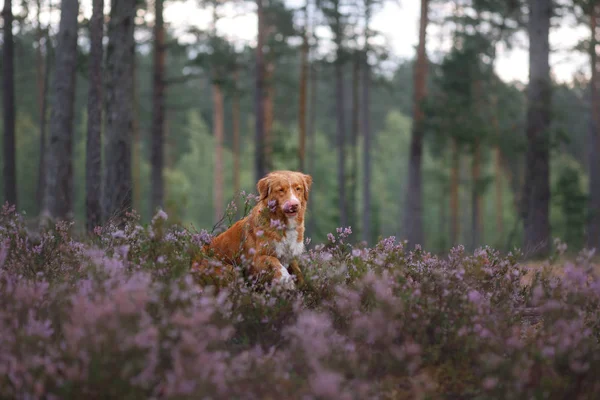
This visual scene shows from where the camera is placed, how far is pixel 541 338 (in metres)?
4.70

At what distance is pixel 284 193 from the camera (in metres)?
6.52

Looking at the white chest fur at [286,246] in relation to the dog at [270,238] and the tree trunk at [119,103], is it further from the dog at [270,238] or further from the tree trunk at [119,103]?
the tree trunk at [119,103]

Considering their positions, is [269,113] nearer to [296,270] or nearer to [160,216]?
[296,270]

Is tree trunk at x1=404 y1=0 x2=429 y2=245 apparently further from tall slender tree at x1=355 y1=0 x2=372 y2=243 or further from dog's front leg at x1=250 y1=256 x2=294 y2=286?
dog's front leg at x1=250 y1=256 x2=294 y2=286

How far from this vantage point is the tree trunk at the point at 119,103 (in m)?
12.1

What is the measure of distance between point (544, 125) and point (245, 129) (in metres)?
45.6

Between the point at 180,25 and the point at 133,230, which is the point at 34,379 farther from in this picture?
the point at 180,25

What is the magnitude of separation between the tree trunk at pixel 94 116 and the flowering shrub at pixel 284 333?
15.1 feet

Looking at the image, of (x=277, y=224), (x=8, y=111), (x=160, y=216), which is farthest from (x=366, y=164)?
(x=160, y=216)

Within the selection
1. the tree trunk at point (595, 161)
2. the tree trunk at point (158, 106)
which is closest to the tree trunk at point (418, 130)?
the tree trunk at point (158, 106)

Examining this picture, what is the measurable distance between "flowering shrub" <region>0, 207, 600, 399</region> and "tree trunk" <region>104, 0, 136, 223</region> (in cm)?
590

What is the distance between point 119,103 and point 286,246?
7.26 meters

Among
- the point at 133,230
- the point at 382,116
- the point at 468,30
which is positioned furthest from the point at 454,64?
the point at 382,116

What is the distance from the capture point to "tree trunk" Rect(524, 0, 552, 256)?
1566 cm
